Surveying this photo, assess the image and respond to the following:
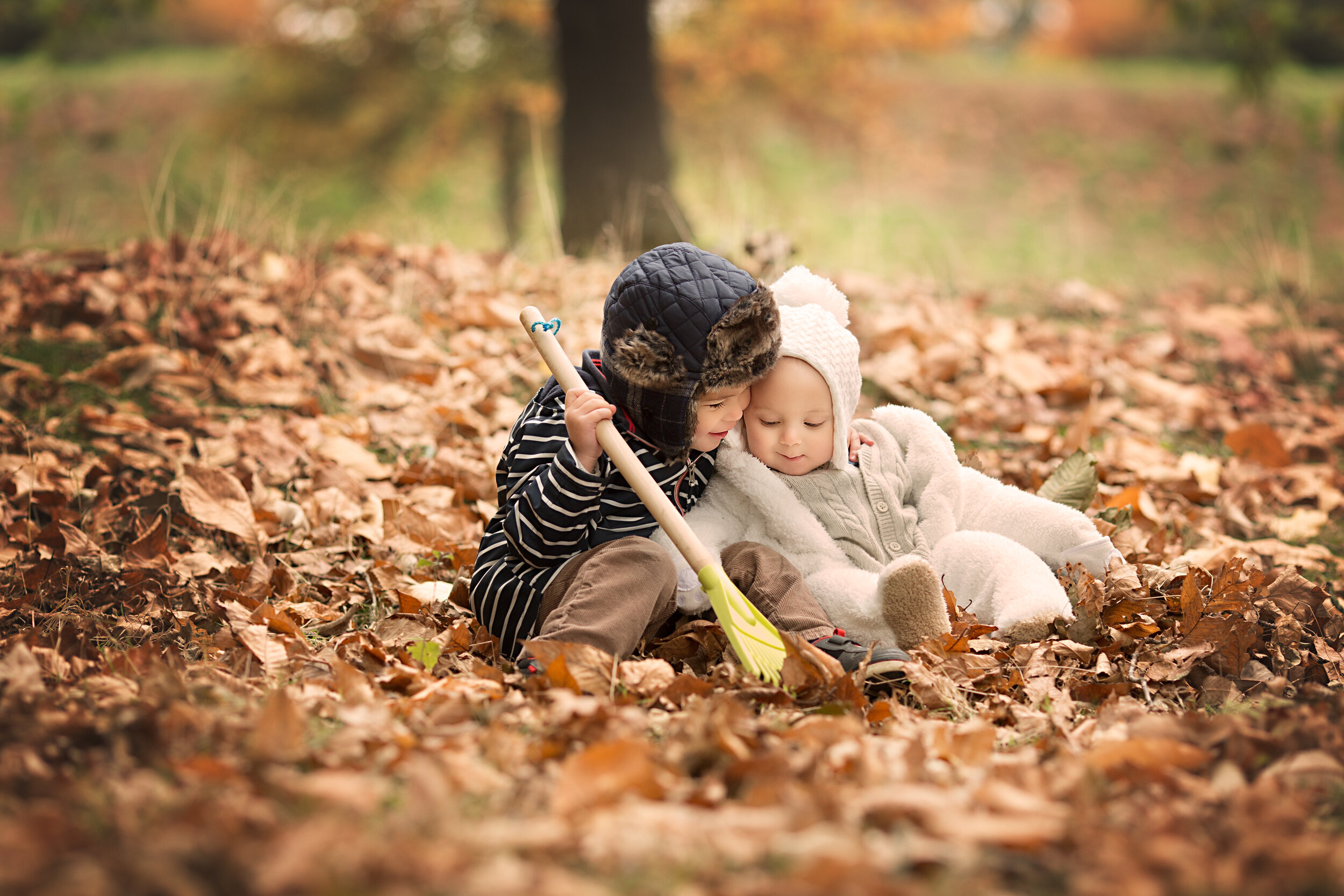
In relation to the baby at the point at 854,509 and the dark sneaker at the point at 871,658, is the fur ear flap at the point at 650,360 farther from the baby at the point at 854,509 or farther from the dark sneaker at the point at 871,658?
the dark sneaker at the point at 871,658

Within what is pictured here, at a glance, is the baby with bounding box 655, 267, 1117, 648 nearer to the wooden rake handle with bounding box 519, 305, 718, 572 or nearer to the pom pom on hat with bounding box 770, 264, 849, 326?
the pom pom on hat with bounding box 770, 264, 849, 326

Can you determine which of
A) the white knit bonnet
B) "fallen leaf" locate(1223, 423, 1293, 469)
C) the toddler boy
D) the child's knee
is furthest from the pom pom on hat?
"fallen leaf" locate(1223, 423, 1293, 469)

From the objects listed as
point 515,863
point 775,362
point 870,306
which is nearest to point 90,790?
point 515,863

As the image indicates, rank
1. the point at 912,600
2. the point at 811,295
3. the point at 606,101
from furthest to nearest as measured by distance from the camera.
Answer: the point at 606,101 → the point at 811,295 → the point at 912,600

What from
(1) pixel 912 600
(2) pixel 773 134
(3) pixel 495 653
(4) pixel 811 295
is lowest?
(3) pixel 495 653

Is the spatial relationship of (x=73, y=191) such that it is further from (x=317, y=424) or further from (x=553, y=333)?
(x=553, y=333)

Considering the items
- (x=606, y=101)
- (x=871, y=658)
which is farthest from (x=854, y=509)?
(x=606, y=101)

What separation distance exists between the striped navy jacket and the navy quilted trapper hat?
16 cm

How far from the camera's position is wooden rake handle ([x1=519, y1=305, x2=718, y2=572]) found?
2.31 metres

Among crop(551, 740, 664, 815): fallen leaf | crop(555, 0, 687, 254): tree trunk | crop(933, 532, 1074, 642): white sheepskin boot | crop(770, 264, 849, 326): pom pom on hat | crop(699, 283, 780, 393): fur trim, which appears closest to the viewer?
crop(551, 740, 664, 815): fallen leaf

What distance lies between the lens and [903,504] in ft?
9.46

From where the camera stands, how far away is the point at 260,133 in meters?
12.5

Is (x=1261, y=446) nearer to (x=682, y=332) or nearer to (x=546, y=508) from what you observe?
(x=682, y=332)

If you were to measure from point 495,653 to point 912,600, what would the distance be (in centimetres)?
103
